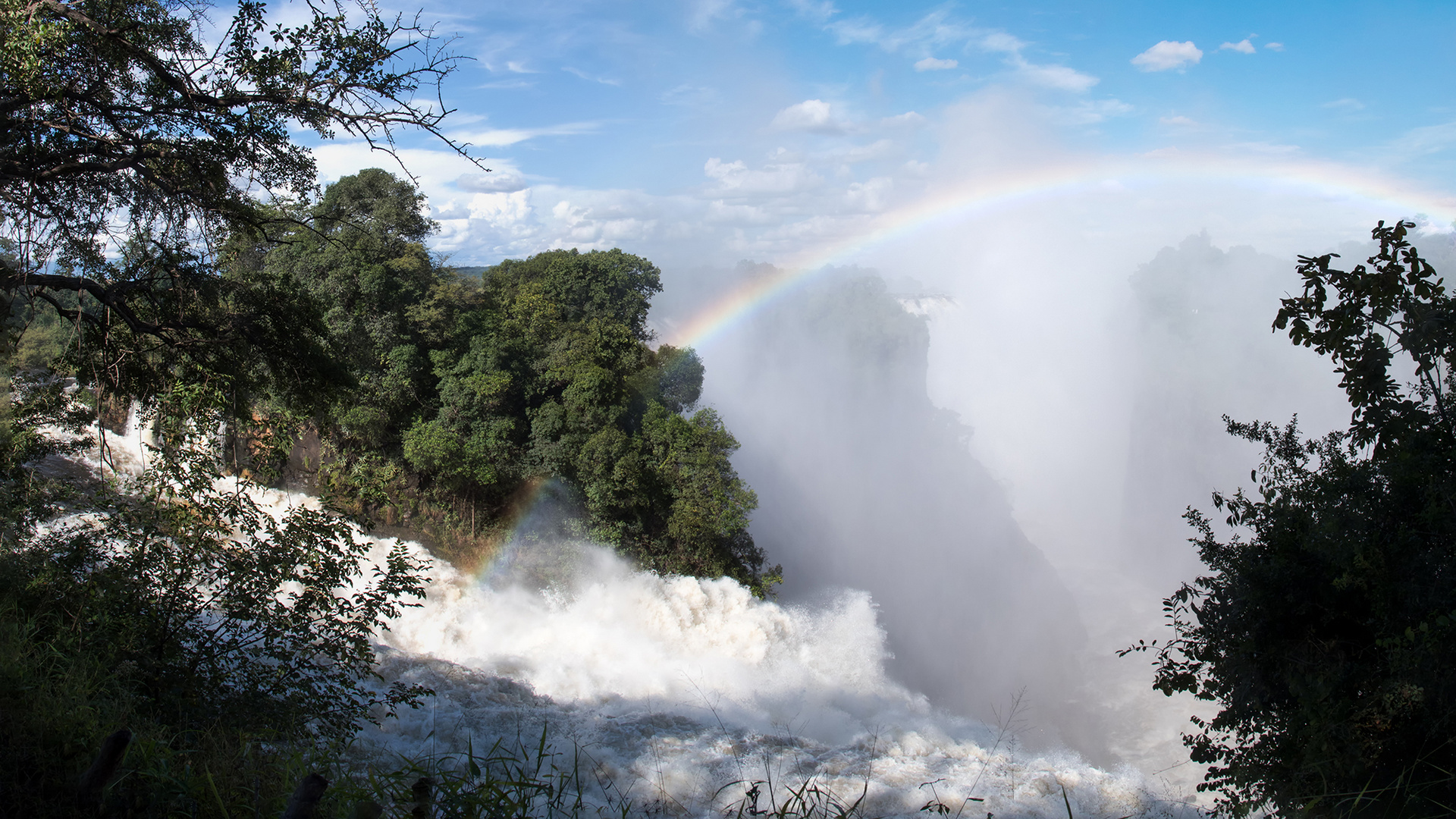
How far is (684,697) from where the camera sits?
53.1 feet

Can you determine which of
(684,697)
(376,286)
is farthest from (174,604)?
(376,286)

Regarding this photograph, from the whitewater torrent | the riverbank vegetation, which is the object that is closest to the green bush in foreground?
the riverbank vegetation

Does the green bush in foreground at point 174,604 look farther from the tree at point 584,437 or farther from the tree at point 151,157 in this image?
the tree at point 584,437

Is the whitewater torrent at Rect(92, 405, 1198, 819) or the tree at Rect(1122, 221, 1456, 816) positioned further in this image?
the whitewater torrent at Rect(92, 405, 1198, 819)

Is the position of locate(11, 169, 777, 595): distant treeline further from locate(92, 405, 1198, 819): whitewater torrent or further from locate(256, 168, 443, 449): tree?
locate(92, 405, 1198, 819): whitewater torrent

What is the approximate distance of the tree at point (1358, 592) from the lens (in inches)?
202

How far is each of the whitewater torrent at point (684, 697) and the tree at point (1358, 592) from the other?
1881 mm

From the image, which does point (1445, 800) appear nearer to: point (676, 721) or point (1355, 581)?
point (1355, 581)

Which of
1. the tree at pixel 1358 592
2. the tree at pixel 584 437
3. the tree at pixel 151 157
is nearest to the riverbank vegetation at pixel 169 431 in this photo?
the tree at pixel 151 157

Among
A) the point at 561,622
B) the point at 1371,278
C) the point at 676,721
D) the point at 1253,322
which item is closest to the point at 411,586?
the point at 1371,278

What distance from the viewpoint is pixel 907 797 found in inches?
390

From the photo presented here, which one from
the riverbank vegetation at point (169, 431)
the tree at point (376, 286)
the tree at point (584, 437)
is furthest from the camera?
the tree at point (584, 437)

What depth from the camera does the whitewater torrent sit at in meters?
9.79

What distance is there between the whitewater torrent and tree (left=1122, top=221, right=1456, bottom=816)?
6.17 ft
